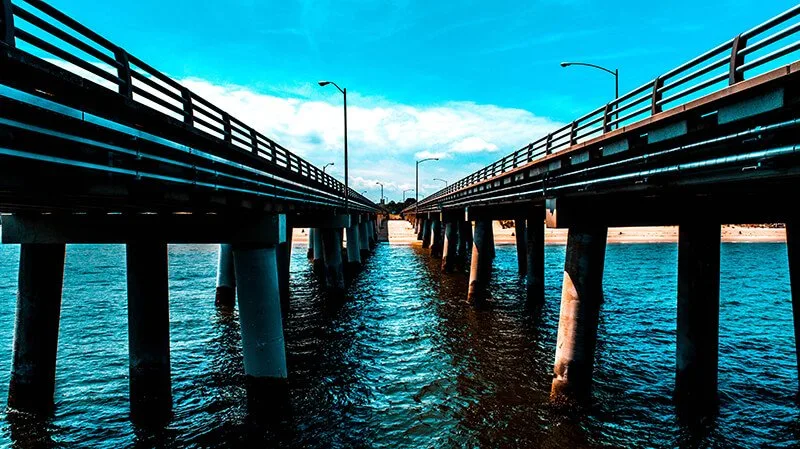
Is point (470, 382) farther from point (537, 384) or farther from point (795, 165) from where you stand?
point (795, 165)

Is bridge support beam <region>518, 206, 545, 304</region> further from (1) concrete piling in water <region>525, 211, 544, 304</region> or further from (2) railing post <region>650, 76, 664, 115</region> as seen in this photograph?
(2) railing post <region>650, 76, 664, 115</region>

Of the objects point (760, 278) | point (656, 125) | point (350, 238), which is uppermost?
point (656, 125)

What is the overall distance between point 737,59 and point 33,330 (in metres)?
16.2

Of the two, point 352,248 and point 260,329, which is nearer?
point 260,329

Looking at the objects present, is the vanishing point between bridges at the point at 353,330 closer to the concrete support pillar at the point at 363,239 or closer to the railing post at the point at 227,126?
the railing post at the point at 227,126

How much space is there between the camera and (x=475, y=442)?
390 inches

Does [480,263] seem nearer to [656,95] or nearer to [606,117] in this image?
[606,117]

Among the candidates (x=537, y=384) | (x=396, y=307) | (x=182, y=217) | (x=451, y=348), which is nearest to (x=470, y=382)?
(x=537, y=384)

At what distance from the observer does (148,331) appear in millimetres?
10945

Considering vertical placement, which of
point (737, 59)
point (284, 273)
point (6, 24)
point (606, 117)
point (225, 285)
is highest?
point (606, 117)

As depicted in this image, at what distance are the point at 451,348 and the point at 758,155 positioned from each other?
1249cm

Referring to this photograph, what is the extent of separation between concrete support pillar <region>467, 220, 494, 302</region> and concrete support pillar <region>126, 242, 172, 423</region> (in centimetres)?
1663

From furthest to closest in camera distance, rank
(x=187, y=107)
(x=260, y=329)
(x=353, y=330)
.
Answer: (x=353, y=330)
(x=260, y=329)
(x=187, y=107)

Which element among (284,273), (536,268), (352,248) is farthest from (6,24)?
(352,248)
